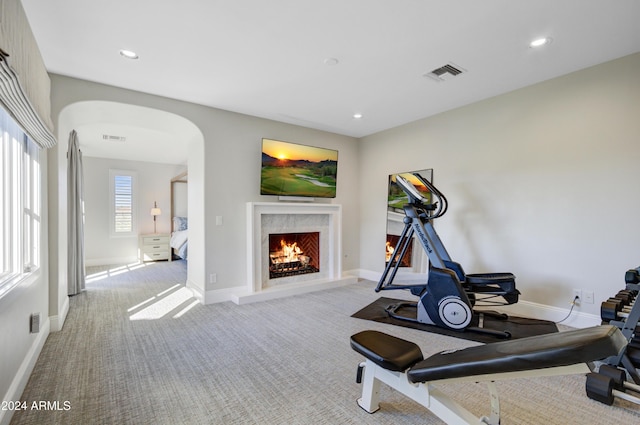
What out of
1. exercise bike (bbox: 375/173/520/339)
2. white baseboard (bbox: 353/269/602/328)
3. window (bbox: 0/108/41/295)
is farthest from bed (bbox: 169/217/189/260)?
white baseboard (bbox: 353/269/602/328)

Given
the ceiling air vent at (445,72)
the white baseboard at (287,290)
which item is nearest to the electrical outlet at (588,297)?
the ceiling air vent at (445,72)

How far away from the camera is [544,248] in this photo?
3.21m

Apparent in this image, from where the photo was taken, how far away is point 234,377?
2.13m

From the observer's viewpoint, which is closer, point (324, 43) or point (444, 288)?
point (324, 43)

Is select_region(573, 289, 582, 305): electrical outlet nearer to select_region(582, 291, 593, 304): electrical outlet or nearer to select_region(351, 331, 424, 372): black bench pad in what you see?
select_region(582, 291, 593, 304): electrical outlet

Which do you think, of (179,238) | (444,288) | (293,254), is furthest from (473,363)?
(179,238)

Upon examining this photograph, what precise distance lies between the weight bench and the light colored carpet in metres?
0.32

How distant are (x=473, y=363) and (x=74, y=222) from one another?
17.2 ft

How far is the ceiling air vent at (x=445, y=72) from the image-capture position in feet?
9.50

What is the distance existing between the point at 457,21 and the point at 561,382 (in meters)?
2.68

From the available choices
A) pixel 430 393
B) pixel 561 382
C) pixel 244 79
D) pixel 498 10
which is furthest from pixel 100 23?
pixel 561 382

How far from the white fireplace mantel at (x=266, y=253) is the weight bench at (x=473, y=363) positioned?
2.43 metres

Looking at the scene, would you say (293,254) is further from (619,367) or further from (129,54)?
(619,367)

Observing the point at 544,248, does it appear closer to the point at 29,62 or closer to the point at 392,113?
the point at 392,113
